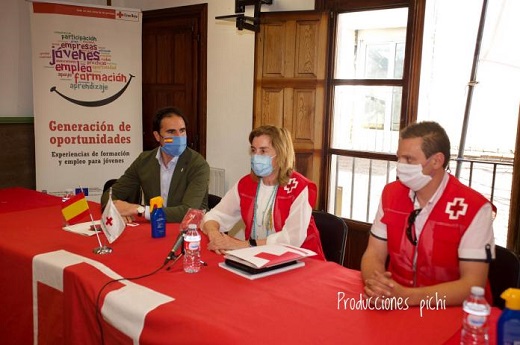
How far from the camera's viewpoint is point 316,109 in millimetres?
3646

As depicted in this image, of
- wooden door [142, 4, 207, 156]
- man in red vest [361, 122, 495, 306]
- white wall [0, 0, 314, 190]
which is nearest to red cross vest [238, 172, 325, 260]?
man in red vest [361, 122, 495, 306]

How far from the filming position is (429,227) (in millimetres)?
1635

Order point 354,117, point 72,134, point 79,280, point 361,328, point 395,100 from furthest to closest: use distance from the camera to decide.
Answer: point 72,134
point 354,117
point 395,100
point 79,280
point 361,328

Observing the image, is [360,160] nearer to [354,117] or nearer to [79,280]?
[354,117]

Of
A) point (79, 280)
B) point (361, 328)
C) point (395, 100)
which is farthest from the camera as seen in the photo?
point (395, 100)

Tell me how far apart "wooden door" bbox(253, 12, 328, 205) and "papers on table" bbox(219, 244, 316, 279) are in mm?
1923

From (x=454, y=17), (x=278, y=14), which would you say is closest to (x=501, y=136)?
(x=454, y=17)

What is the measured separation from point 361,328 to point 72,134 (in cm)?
377

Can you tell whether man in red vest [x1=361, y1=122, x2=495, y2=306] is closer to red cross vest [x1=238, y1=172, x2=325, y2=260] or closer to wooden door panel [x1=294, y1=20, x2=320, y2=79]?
red cross vest [x1=238, y1=172, x2=325, y2=260]

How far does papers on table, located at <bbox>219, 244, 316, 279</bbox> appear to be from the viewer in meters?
1.69

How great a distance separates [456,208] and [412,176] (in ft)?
0.59

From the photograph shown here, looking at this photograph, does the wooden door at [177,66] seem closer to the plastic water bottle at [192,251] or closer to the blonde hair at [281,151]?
the blonde hair at [281,151]

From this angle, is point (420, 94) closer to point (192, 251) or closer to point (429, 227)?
point (429, 227)

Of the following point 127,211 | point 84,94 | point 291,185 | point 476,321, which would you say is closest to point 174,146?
point 127,211
